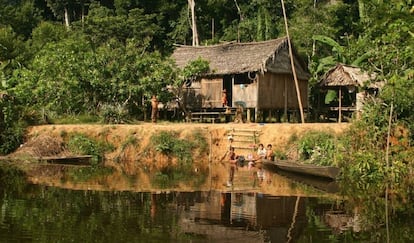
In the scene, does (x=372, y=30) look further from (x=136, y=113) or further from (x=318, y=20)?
(x=318, y=20)

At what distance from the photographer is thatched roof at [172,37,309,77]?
2383 cm

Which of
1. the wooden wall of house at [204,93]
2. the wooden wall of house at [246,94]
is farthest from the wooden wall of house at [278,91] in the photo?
the wooden wall of house at [204,93]

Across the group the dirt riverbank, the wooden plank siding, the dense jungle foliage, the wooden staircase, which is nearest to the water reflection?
the dense jungle foliage

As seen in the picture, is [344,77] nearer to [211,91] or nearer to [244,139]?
[244,139]

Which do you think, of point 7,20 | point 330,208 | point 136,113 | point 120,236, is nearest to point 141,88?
point 136,113

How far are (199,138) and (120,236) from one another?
36.8 feet

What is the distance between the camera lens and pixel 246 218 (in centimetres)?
1096

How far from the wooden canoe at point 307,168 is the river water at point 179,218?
240 cm

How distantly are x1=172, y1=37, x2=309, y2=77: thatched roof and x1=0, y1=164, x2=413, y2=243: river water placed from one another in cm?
1054

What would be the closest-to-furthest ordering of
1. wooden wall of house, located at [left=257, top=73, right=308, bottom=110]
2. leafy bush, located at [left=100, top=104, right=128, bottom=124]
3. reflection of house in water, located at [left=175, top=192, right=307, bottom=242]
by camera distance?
reflection of house in water, located at [left=175, top=192, right=307, bottom=242] < leafy bush, located at [left=100, top=104, right=128, bottom=124] < wooden wall of house, located at [left=257, top=73, right=308, bottom=110]

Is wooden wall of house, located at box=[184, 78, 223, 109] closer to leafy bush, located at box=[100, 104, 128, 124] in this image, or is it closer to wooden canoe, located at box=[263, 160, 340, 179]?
leafy bush, located at box=[100, 104, 128, 124]

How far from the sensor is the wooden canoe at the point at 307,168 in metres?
15.7

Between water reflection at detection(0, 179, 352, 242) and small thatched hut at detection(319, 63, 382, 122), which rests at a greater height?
small thatched hut at detection(319, 63, 382, 122)

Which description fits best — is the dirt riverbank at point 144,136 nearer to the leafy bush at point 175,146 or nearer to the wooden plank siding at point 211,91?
the leafy bush at point 175,146
